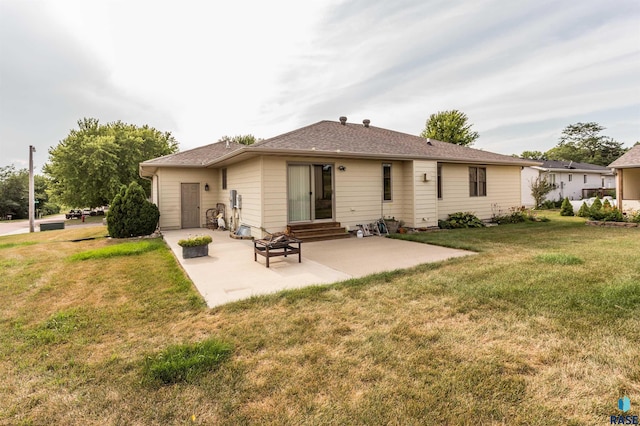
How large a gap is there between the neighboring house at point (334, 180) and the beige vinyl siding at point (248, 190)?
32 mm

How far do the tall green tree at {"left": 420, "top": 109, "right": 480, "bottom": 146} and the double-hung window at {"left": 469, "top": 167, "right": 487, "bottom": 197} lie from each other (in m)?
20.2

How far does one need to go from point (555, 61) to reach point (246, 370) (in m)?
13.3

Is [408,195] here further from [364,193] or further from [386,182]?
[364,193]

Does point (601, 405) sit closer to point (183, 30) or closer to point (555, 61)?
point (183, 30)

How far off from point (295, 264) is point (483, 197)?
401 inches

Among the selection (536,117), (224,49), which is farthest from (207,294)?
(536,117)

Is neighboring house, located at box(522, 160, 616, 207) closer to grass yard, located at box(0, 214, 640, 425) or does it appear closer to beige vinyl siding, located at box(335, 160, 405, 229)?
beige vinyl siding, located at box(335, 160, 405, 229)

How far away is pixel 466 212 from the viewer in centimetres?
1229

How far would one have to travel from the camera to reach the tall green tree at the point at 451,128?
1232 inches

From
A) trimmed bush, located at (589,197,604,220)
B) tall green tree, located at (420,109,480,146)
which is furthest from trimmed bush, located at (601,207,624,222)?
tall green tree, located at (420,109,480,146)

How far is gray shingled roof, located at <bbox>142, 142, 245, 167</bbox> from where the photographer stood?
1214 cm

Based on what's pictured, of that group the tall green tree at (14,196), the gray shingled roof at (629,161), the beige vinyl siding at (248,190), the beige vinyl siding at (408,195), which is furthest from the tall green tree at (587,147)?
the tall green tree at (14,196)

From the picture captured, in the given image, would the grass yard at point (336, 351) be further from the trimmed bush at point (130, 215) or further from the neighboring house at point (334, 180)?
the trimmed bush at point (130, 215)

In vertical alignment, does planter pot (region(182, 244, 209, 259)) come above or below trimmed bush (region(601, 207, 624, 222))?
below
